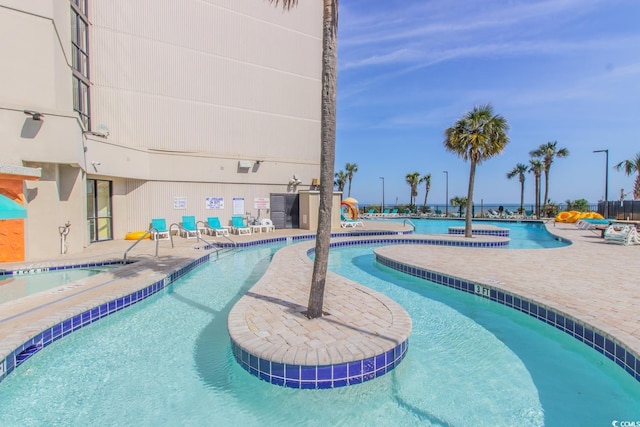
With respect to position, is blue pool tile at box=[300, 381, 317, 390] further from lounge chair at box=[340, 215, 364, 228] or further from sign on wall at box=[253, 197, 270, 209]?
lounge chair at box=[340, 215, 364, 228]

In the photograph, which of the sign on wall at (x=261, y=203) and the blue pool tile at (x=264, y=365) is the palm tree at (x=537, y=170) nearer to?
the sign on wall at (x=261, y=203)

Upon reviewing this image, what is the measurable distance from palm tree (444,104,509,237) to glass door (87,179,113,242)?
45.5 feet

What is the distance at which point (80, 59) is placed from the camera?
41.3 ft

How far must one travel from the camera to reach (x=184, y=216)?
49.9 feet

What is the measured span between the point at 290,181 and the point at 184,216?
20.3 ft

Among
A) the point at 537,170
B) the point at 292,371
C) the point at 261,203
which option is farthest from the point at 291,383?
the point at 537,170

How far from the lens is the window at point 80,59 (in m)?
12.0

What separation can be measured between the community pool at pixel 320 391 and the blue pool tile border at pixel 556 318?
0.10m

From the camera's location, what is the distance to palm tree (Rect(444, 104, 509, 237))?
12.5 meters

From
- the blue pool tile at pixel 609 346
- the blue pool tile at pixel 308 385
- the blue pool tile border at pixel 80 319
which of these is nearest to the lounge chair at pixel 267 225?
the blue pool tile border at pixel 80 319

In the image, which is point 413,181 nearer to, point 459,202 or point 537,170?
point 459,202

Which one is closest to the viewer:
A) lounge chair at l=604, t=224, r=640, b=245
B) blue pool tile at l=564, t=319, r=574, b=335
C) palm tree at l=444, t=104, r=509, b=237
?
blue pool tile at l=564, t=319, r=574, b=335

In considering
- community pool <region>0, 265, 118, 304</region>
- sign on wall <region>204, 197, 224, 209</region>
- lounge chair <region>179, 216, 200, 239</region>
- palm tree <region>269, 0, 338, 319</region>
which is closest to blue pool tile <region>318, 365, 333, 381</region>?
palm tree <region>269, 0, 338, 319</region>

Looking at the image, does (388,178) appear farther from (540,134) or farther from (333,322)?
(333,322)
